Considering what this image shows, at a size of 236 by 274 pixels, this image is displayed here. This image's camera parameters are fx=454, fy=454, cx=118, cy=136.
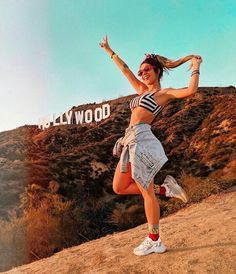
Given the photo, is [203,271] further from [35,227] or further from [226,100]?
[226,100]

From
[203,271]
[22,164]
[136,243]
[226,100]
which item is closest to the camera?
[203,271]

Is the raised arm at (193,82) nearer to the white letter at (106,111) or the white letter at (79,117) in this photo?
the white letter at (79,117)

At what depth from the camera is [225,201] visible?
34.1 ft

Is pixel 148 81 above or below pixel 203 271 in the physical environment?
above

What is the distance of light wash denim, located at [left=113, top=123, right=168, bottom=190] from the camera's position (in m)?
5.41

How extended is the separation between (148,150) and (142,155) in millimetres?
101

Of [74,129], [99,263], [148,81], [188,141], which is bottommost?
[99,263]

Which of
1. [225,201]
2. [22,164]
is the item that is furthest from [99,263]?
[22,164]

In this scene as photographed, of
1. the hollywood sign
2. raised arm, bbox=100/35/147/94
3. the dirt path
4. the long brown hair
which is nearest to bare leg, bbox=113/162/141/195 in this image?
the dirt path

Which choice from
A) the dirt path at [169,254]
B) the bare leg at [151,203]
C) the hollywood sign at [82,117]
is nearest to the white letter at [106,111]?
the hollywood sign at [82,117]

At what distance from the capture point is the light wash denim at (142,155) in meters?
5.41

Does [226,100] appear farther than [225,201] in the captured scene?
Yes

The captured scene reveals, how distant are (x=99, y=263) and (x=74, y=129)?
3203 centimetres

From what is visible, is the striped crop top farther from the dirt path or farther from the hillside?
the hillside
